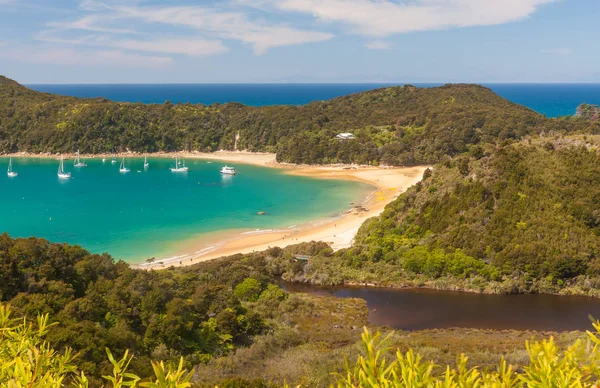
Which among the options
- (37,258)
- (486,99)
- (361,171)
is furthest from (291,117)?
(37,258)

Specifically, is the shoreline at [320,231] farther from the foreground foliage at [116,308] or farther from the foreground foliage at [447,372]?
the foreground foliage at [447,372]

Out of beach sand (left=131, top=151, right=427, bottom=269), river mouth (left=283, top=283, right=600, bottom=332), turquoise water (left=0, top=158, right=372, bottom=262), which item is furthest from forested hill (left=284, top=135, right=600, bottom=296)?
turquoise water (left=0, top=158, right=372, bottom=262)

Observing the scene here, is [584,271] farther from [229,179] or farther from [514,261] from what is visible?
[229,179]

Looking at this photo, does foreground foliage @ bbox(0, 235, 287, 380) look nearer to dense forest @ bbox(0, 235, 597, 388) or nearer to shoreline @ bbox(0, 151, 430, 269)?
dense forest @ bbox(0, 235, 597, 388)

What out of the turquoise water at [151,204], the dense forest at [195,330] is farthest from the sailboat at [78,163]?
the dense forest at [195,330]

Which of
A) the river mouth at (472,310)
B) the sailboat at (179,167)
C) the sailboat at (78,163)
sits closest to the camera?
the river mouth at (472,310)

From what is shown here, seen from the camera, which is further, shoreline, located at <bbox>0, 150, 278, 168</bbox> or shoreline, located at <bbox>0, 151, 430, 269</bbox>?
shoreline, located at <bbox>0, 150, 278, 168</bbox>
